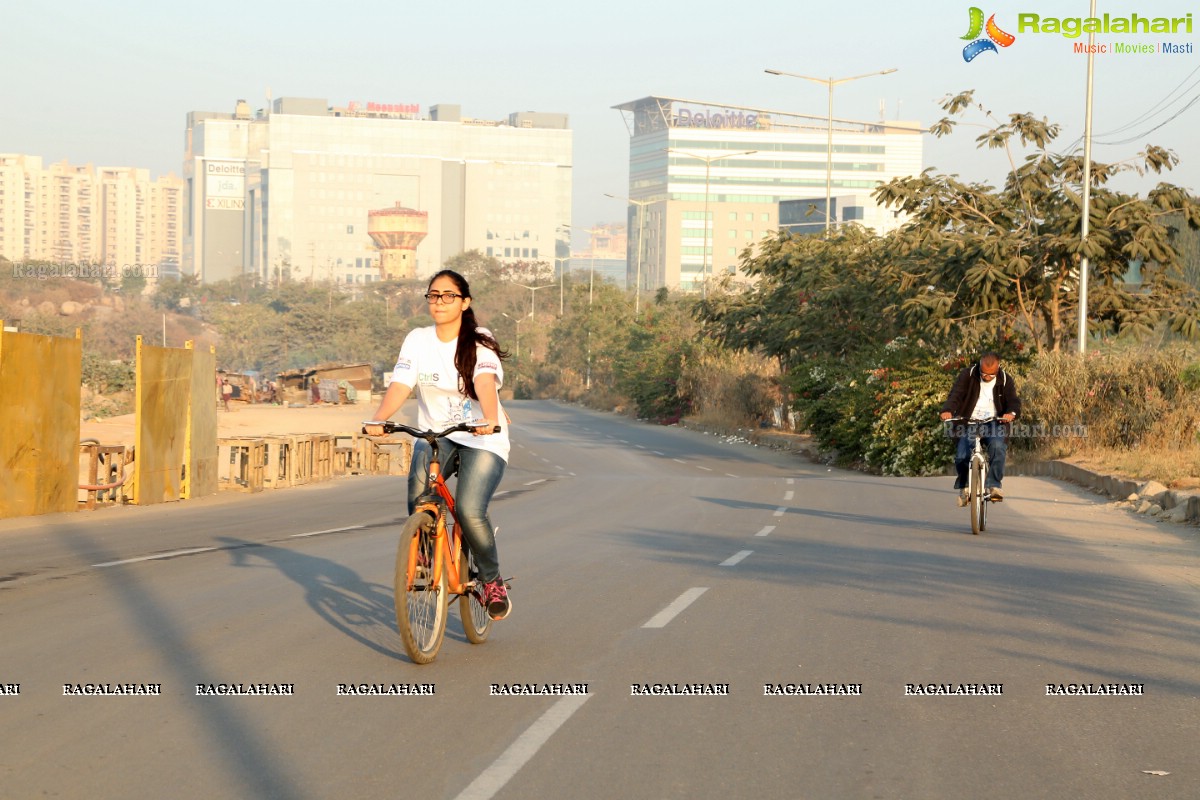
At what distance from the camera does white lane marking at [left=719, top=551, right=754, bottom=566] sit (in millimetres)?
11852

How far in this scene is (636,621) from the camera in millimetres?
8695

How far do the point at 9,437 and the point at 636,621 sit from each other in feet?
30.7

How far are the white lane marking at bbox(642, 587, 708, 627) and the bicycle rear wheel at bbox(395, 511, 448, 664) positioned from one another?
175 cm

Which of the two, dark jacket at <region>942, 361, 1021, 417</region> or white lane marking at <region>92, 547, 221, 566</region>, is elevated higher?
dark jacket at <region>942, 361, 1021, 417</region>

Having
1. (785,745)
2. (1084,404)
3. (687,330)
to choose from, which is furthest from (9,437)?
(687,330)

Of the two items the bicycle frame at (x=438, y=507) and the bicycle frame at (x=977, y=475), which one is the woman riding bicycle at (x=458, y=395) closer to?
the bicycle frame at (x=438, y=507)

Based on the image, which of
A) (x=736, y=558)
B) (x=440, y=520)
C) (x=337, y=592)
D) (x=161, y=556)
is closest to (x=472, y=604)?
(x=440, y=520)

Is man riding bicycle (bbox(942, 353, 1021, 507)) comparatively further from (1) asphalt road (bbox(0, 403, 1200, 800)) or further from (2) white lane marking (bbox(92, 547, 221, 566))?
(2) white lane marking (bbox(92, 547, 221, 566))

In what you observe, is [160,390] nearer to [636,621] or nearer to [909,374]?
[636,621]

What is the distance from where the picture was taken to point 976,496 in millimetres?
14453

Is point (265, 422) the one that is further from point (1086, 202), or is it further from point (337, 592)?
point (337, 592)

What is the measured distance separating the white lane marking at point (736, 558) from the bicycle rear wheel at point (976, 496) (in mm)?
2993

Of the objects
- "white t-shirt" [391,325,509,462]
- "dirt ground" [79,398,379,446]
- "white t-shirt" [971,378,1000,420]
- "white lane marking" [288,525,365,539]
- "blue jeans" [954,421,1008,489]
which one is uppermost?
"white t-shirt" [391,325,509,462]

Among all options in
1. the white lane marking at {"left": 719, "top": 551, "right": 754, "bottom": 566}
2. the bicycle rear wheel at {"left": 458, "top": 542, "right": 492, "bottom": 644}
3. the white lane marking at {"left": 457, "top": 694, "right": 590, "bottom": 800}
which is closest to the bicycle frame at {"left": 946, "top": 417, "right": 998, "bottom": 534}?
the white lane marking at {"left": 719, "top": 551, "right": 754, "bottom": 566}
